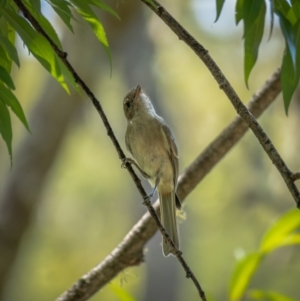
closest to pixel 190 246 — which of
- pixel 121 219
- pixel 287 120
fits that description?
pixel 121 219

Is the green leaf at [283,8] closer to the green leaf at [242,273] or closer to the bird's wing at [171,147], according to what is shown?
the green leaf at [242,273]

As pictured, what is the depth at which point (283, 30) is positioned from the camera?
64.5 inches

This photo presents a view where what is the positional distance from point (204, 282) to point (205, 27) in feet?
9.92

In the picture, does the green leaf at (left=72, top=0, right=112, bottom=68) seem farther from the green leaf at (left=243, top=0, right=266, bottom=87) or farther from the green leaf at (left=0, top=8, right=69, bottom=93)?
the green leaf at (left=243, top=0, right=266, bottom=87)

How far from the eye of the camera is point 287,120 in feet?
19.6

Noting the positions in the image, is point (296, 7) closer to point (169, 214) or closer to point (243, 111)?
point (243, 111)

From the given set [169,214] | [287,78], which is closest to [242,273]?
[169,214]

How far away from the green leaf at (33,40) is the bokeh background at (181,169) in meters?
3.48

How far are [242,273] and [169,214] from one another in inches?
17.5

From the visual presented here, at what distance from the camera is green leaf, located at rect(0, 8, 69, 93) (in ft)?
5.28

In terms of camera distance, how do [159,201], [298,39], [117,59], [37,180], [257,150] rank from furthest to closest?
[257,150] < [117,59] < [37,180] < [159,201] < [298,39]

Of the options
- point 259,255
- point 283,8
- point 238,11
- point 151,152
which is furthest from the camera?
point 151,152

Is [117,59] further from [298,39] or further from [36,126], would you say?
[298,39]

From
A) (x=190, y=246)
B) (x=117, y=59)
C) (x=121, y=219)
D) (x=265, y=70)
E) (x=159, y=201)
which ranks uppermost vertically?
(x=117, y=59)
